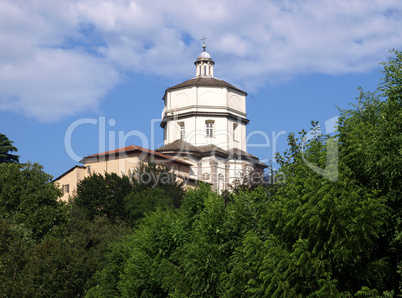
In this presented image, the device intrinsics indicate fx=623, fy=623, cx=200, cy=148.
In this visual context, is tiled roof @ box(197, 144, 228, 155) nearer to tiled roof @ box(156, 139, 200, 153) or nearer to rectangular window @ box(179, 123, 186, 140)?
tiled roof @ box(156, 139, 200, 153)

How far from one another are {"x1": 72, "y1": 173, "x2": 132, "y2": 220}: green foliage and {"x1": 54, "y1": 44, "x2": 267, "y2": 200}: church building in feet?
45.4

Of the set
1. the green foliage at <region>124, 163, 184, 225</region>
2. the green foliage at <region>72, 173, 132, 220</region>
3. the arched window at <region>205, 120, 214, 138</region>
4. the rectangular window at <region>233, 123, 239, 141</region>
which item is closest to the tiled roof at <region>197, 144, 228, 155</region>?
the arched window at <region>205, 120, 214, 138</region>

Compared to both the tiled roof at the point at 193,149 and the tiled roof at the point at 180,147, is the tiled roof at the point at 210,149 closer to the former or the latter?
the tiled roof at the point at 193,149

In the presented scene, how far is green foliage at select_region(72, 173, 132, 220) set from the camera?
5188 centimetres

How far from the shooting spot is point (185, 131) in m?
74.1

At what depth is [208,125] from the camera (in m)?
74.6

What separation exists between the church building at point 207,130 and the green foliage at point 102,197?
13.8 meters

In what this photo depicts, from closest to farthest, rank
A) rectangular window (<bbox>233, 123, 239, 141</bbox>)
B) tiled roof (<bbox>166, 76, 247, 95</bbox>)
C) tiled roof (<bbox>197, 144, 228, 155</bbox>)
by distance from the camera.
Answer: tiled roof (<bbox>197, 144, 228, 155</bbox>), tiled roof (<bbox>166, 76, 247, 95</bbox>), rectangular window (<bbox>233, 123, 239, 141</bbox>)

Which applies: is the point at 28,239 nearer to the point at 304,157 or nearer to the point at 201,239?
Answer: the point at 201,239

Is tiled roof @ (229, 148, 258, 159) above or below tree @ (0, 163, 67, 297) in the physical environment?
above

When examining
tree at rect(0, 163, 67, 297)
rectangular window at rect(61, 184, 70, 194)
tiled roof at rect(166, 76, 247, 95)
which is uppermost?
tiled roof at rect(166, 76, 247, 95)

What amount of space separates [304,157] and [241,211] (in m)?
3.52

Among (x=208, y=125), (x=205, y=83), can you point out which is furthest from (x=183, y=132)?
(x=205, y=83)

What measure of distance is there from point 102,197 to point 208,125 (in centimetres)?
2455
